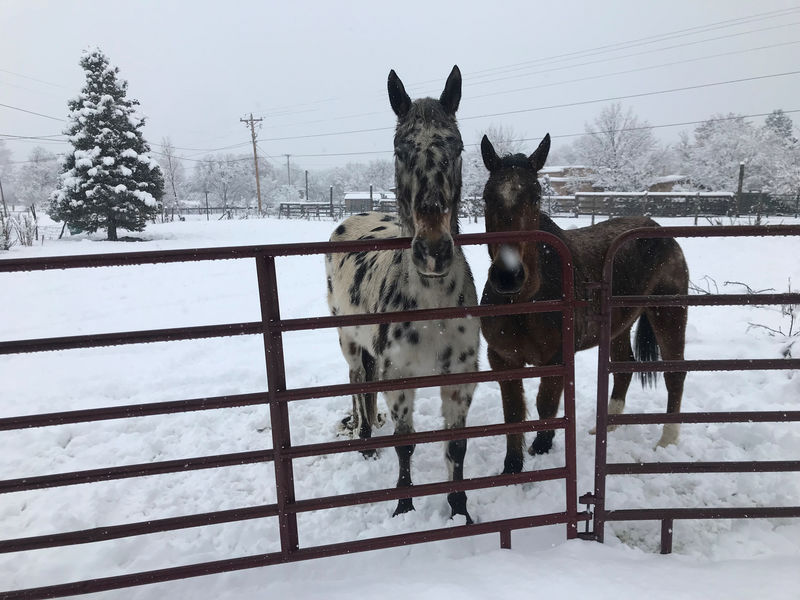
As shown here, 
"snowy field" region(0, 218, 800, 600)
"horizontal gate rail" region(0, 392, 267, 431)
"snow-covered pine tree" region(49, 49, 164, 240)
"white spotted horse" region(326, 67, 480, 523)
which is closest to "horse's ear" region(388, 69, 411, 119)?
"white spotted horse" region(326, 67, 480, 523)

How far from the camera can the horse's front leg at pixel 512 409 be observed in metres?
3.36

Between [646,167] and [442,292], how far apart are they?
44.9m

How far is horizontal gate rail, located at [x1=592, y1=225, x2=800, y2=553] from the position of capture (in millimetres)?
2439

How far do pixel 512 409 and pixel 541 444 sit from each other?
0.65 m

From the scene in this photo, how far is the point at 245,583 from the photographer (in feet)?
7.88

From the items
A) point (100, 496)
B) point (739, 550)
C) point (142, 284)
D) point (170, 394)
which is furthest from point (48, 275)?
point (739, 550)

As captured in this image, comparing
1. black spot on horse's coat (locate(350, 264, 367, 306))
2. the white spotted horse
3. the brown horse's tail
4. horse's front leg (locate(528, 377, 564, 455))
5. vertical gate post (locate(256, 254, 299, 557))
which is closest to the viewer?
vertical gate post (locate(256, 254, 299, 557))

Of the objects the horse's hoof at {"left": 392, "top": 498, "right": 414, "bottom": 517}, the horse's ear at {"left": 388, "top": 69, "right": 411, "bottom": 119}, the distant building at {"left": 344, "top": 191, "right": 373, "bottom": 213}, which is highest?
the distant building at {"left": 344, "top": 191, "right": 373, "bottom": 213}

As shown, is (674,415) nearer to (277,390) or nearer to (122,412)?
(277,390)

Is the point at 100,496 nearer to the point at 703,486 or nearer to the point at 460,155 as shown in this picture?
the point at 460,155

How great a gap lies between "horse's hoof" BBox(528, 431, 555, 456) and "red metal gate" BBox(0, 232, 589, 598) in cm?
123

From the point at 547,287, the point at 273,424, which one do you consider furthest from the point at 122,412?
the point at 547,287

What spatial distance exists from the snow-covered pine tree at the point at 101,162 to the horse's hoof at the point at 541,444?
23.3 m

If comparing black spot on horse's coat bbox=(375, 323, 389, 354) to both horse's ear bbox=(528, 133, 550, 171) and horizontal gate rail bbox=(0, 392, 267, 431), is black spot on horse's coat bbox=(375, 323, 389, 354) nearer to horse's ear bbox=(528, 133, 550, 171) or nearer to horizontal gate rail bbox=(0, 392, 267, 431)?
horizontal gate rail bbox=(0, 392, 267, 431)
